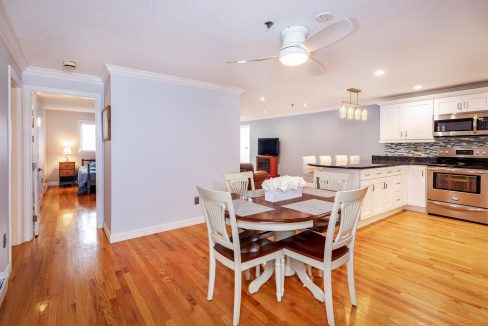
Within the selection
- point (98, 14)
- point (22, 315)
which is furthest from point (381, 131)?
point (22, 315)

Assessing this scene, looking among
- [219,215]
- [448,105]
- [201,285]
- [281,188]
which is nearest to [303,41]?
[281,188]

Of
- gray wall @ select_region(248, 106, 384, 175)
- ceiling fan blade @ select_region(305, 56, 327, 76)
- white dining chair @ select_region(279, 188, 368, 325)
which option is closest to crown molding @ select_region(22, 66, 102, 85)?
ceiling fan blade @ select_region(305, 56, 327, 76)

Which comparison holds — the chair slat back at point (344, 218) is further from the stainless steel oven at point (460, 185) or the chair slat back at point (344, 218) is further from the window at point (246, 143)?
the window at point (246, 143)

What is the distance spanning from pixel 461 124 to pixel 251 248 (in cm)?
442

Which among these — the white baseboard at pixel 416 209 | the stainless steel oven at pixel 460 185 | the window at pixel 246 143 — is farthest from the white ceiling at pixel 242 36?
the window at pixel 246 143

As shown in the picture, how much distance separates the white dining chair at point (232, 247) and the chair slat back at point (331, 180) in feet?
4.13

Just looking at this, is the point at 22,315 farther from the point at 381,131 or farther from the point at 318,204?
the point at 381,131

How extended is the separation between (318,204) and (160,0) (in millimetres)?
1948

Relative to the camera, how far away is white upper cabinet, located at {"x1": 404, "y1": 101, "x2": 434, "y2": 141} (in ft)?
14.9

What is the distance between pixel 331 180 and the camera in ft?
9.80

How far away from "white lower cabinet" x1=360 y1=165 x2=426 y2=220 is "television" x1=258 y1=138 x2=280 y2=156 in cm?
401

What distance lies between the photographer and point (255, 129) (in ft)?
30.1

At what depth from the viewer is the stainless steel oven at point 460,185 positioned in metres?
3.90

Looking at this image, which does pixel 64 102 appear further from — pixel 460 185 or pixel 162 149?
pixel 460 185
